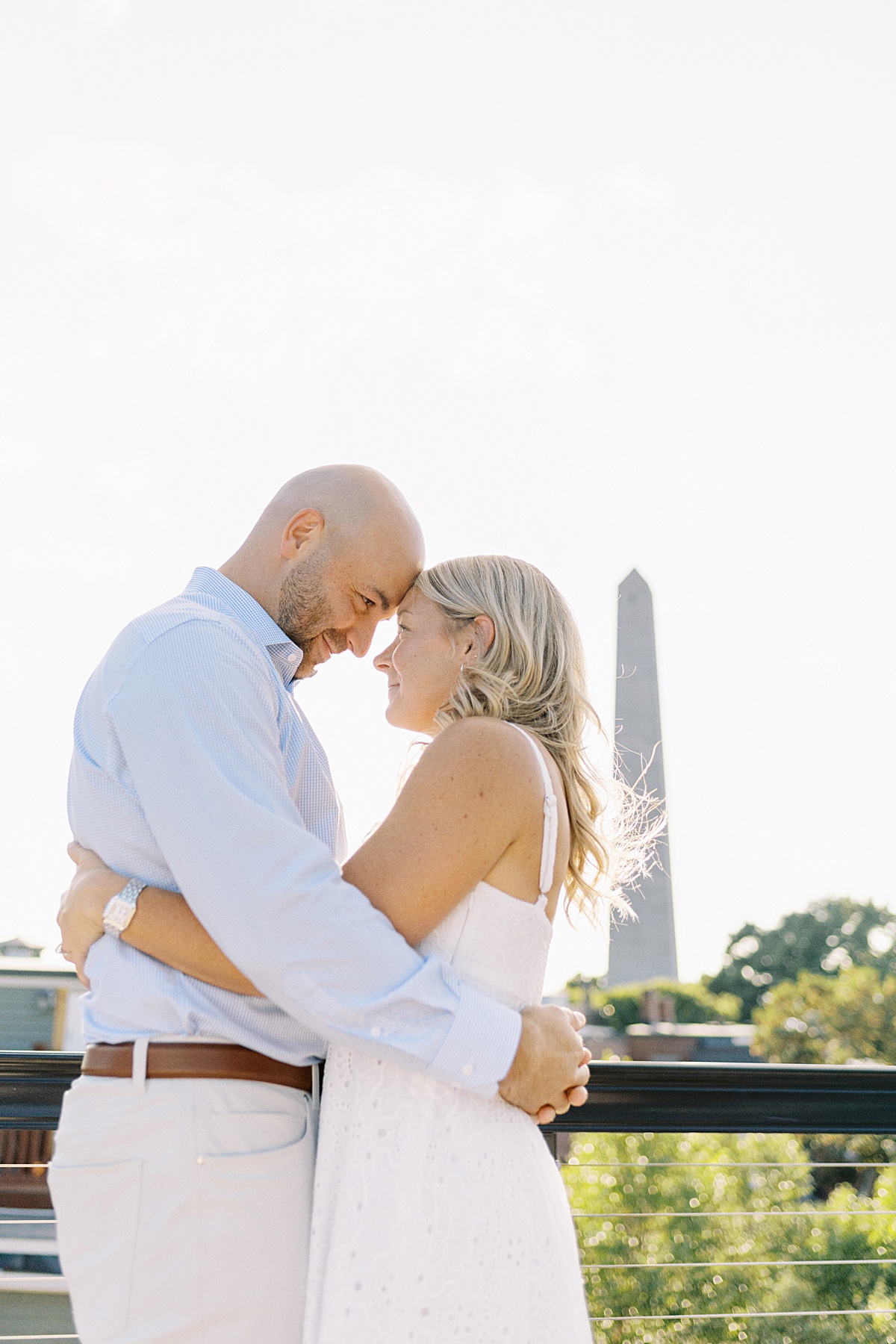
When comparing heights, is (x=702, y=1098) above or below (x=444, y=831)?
below

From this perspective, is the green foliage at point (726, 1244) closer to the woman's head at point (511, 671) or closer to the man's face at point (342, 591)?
the woman's head at point (511, 671)

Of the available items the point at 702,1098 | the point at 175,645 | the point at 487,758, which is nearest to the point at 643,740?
the point at 702,1098

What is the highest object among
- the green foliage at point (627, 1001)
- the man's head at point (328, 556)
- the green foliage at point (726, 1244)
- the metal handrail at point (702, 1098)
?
the green foliage at point (627, 1001)

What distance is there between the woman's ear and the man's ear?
289mm

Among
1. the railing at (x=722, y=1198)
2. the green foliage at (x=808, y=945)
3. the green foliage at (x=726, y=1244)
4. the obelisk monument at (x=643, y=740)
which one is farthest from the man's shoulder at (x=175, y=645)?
the green foliage at (x=808, y=945)

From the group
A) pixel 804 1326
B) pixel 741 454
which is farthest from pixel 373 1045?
pixel 741 454

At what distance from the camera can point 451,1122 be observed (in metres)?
1.45

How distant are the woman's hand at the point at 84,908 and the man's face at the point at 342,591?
1.59ft

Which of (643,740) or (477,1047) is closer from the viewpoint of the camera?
(477,1047)

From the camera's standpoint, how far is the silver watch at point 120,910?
1446mm

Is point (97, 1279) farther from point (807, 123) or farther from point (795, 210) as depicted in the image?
point (795, 210)

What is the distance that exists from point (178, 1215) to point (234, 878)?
0.41 m

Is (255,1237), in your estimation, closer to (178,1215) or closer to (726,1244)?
(178,1215)

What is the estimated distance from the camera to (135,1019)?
1.42 meters
